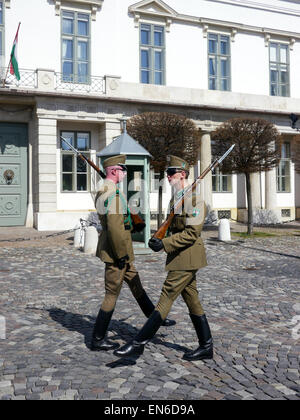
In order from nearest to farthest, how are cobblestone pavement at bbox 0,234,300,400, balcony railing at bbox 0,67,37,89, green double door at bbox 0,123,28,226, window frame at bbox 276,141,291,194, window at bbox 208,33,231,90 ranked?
cobblestone pavement at bbox 0,234,300,400 → balcony railing at bbox 0,67,37,89 → green double door at bbox 0,123,28,226 → window at bbox 208,33,231,90 → window frame at bbox 276,141,291,194

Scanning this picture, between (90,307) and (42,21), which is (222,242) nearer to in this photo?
(90,307)

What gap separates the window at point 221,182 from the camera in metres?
20.7

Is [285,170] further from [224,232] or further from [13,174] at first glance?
[13,174]

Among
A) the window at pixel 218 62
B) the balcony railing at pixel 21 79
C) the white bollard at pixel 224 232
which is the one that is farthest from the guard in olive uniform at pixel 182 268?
the window at pixel 218 62

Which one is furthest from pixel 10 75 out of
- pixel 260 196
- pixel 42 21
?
pixel 260 196

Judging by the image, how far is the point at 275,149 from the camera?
1504 cm

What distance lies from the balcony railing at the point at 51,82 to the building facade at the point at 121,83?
44 millimetres

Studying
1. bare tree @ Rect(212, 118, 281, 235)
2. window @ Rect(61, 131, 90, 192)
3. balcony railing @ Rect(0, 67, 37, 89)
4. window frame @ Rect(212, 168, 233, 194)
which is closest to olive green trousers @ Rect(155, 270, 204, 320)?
bare tree @ Rect(212, 118, 281, 235)

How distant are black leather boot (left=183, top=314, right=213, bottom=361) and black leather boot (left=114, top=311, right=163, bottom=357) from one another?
41 cm

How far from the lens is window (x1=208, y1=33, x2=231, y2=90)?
20.4 meters

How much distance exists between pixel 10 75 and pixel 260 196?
40.5ft

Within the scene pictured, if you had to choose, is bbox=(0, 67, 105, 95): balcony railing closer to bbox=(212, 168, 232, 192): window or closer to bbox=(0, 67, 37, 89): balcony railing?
bbox=(0, 67, 37, 89): balcony railing

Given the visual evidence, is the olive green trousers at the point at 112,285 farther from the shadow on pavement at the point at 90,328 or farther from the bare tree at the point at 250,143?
the bare tree at the point at 250,143
